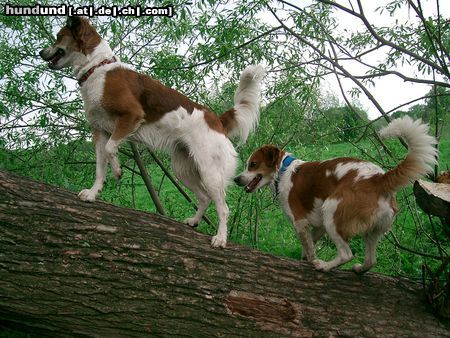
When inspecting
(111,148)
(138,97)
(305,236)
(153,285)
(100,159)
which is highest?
(138,97)

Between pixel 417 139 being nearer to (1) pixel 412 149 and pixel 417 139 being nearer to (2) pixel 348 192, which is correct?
(1) pixel 412 149

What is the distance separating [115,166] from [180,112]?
78cm

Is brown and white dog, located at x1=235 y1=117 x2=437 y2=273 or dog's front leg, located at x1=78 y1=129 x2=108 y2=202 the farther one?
dog's front leg, located at x1=78 y1=129 x2=108 y2=202

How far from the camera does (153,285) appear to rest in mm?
3166

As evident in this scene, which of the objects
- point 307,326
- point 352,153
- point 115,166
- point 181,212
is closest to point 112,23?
point 115,166

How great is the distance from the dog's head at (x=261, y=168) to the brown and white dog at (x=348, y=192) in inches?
3.3

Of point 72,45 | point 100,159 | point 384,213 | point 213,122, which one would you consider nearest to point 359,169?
point 384,213

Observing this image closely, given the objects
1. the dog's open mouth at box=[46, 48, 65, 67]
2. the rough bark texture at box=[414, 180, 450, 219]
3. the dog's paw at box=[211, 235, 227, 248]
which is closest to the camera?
the rough bark texture at box=[414, 180, 450, 219]

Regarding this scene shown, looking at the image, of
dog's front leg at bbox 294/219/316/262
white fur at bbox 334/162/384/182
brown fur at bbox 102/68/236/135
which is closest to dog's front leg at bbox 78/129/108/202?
brown fur at bbox 102/68/236/135

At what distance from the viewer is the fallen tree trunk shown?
2979 millimetres

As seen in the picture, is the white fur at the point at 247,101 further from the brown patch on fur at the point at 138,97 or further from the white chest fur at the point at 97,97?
the white chest fur at the point at 97,97

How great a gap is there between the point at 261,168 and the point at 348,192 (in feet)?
4.49

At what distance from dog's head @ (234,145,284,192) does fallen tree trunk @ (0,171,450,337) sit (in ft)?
4.00

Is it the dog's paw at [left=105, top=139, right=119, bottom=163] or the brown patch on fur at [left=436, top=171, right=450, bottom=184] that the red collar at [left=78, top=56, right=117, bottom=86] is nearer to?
the dog's paw at [left=105, top=139, right=119, bottom=163]
